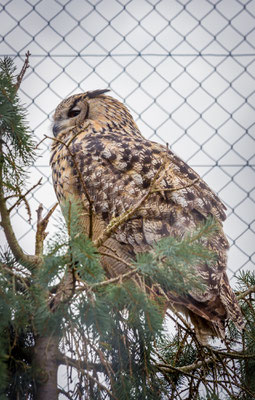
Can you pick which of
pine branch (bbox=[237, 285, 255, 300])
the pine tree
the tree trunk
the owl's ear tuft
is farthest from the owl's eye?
the tree trunk

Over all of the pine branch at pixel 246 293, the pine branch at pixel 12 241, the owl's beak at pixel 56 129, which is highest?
the owl's beak at pixel 56 129

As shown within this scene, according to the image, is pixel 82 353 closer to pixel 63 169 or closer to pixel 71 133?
pixel 63 169

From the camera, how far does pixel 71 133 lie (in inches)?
97.1

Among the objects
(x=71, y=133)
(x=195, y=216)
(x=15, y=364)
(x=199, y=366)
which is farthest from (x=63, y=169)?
(x=15, y=364)

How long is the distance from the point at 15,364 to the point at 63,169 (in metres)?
1.05

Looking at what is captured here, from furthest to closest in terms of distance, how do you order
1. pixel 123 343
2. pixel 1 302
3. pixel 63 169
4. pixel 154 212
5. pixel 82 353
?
pixel 63 169 < pixel 154 212 < pixel 123 343 < pixel 82 353 < pixel 1 302

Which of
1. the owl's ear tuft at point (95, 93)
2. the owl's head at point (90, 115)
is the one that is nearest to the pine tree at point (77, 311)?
the owl's head at point (90, 115)

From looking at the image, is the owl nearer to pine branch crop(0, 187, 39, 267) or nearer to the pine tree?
the pine tree

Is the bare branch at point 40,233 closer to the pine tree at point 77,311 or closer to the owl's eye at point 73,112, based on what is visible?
the pine tree at point 77,311

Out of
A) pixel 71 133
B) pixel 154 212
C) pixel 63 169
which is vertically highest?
pixel 71 133

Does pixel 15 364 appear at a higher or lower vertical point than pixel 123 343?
lower

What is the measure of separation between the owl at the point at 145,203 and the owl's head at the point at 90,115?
0.25 m

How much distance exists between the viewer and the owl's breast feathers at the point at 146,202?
1.75 m

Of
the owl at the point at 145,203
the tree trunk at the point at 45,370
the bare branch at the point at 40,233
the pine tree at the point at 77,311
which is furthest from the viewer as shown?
the owl at the point at 145,203
